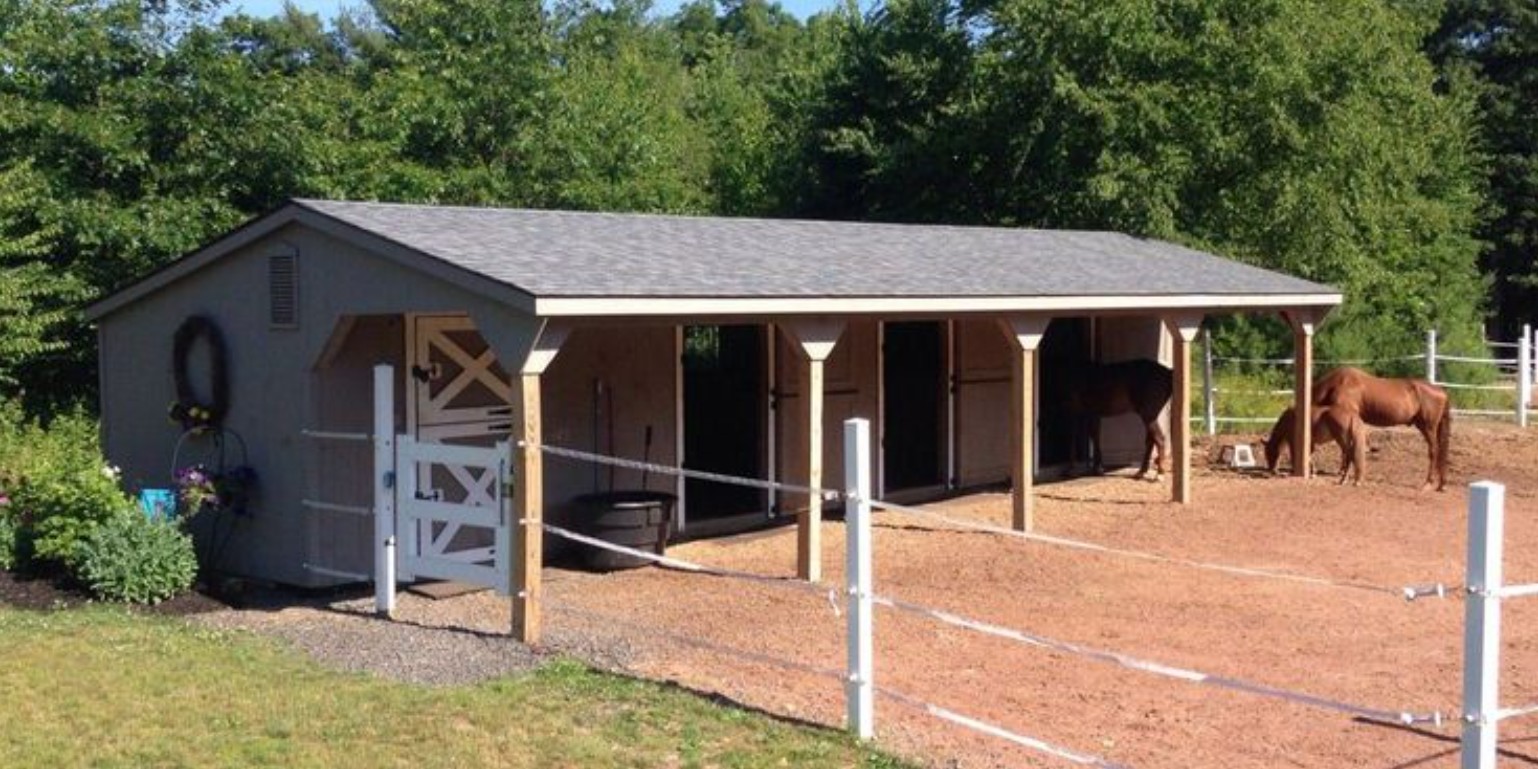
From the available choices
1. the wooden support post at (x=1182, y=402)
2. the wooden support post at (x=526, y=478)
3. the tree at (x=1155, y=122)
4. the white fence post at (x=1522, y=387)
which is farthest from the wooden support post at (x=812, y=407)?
the white fence post at (x=1522, y=387)

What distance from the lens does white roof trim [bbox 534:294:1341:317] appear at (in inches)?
356

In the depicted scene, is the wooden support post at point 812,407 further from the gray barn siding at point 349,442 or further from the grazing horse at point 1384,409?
the grazing horse at point 1384,409

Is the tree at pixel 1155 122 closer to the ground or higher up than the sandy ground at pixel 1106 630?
Result: higher up

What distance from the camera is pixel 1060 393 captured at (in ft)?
55.2

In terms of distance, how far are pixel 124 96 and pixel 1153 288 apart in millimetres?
11386

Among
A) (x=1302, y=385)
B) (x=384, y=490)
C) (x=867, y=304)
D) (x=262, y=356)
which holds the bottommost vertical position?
(x=384, y=490)

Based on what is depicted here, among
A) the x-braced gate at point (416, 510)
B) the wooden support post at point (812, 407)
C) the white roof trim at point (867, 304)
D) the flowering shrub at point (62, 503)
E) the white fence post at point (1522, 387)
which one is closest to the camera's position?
the white roof trim at point (867, 304)

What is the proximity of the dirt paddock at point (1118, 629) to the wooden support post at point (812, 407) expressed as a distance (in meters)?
0.32

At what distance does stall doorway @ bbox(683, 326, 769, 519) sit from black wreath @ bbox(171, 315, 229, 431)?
369 centimetres

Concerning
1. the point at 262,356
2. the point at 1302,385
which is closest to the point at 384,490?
the point at 262,356

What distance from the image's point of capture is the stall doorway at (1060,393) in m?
16.8

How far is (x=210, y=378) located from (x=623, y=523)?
3104 mm

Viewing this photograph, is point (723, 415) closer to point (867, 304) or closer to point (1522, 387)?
point (867, 304)

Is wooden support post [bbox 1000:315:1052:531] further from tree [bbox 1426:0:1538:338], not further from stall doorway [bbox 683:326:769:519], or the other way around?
tree [bbox 1426:0:1538:338]
